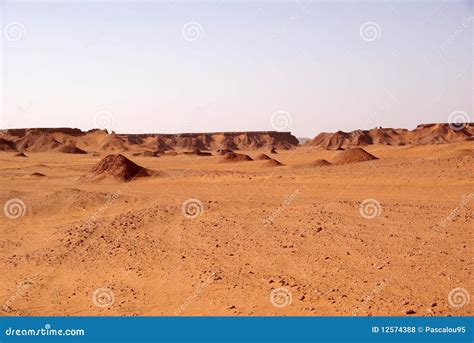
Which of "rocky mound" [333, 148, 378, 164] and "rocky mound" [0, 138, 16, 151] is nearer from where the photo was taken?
"rocky mound" [333, 148, 378, 164]

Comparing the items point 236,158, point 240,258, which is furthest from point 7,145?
point 240,258

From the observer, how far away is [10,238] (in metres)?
14.1

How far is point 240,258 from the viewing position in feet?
34.2

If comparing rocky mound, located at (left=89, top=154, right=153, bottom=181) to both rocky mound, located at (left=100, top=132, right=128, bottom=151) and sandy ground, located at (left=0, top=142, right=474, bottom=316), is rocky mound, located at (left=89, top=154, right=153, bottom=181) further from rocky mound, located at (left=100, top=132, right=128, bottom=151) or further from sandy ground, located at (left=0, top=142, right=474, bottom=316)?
rocky mound, located at (left=100, top=132, right=128, bottom=151)

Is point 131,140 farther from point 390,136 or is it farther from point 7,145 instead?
point 390,136

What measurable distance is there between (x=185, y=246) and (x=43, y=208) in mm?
8541

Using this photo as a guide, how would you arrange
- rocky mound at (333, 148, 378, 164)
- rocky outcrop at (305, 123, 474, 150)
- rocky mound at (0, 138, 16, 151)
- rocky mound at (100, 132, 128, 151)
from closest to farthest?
rocky mound at (333, 148, 378, 164) → rocky mound at (0, 138, 16, 151) → rocky mound at (100, 132, 128, 151) → rocky outcrop at (305, 123, 474, 150)

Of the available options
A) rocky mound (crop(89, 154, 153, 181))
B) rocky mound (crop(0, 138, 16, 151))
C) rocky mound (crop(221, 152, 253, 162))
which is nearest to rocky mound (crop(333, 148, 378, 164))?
rocky mound (crop(221, 152, 253, 162))

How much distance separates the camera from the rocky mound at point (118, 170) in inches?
1133

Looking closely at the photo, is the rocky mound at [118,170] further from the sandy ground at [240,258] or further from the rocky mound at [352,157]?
the rocky mound at [352,157]

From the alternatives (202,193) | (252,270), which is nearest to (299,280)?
(252,270)

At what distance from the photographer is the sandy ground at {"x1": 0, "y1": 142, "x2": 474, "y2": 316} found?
26.3 ft

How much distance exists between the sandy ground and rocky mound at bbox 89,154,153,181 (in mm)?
9661

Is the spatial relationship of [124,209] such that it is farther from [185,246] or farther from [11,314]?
[11,314]
